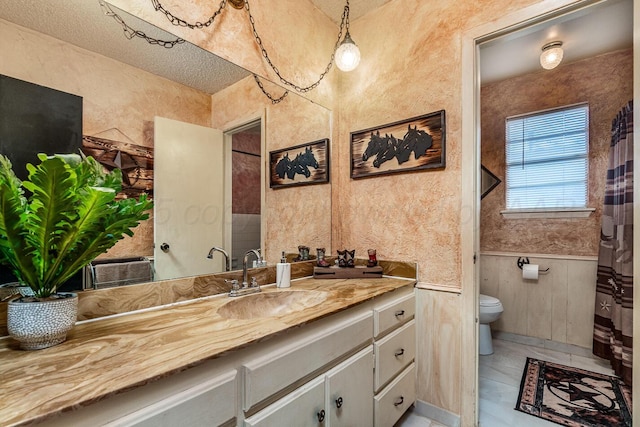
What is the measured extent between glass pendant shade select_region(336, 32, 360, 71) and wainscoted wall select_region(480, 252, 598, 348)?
7.87 feet

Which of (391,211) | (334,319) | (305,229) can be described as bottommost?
(334,319)

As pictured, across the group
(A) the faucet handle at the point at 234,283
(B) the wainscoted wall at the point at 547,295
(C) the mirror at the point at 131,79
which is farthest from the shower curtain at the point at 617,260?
(A) the faucet handle at the point at 234,283

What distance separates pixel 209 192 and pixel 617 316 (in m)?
3.02

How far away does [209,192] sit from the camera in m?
1.46

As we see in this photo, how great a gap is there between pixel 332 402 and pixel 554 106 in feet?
10.6

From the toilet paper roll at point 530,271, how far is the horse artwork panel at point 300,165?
213 cm

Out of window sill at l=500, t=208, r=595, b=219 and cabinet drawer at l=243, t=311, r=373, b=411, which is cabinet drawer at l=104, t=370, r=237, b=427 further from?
window sill at l=500, t=208, r=595, b=219

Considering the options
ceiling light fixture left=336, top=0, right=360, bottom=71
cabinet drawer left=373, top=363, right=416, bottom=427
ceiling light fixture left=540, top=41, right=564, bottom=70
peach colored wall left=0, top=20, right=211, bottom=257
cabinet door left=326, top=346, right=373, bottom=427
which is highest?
ceiling light fixture left=540, top=41, right=564, bottom=70

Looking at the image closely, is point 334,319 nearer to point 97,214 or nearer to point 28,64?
point 97,214

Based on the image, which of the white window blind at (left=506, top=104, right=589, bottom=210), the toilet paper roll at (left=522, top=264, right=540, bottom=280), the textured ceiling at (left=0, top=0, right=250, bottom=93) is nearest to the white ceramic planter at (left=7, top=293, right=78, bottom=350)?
the textured ceiling at (left=0, top=0, right=250, bottom=93)

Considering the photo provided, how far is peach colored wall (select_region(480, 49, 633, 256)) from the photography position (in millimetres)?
2512

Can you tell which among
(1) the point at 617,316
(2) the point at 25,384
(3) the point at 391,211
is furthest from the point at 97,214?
(1) the point at 617,316

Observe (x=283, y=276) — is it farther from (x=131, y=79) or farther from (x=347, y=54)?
(x=347, y=54)

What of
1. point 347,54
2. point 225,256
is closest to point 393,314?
point 225,256
